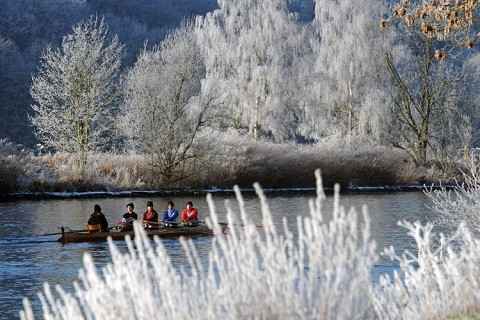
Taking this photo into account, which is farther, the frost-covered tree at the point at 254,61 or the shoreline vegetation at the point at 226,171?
the frost-covered tree at the point at 254,61

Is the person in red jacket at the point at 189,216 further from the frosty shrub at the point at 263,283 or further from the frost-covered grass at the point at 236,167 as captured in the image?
the frosty shrub at the point at 263,283

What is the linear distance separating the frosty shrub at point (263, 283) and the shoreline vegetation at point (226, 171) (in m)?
33.3

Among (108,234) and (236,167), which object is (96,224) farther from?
(236,167)

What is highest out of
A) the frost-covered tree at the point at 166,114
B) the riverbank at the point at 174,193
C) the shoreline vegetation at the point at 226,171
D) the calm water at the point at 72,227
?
the frost-covered tree at the point at 166,114

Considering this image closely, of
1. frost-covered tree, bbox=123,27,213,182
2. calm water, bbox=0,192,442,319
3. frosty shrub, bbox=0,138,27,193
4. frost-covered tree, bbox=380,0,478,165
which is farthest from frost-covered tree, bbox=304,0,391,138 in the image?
frosty shrub, bbox=0,138,27,193

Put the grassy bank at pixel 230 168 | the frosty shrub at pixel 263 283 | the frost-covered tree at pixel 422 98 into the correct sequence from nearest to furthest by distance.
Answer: the frosty shrub at pixel 263 283 → the grassy bank at pixel 230 168 → the frost-covered tree at pixel 422 98

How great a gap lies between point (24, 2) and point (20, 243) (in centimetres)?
6437

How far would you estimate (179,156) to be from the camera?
4262 cm

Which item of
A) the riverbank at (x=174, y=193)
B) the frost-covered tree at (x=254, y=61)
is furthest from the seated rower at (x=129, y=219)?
the frost-covered tree at (x=254, y=61)

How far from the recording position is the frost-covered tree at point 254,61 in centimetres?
4769

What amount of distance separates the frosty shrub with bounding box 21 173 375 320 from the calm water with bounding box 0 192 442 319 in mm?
6454

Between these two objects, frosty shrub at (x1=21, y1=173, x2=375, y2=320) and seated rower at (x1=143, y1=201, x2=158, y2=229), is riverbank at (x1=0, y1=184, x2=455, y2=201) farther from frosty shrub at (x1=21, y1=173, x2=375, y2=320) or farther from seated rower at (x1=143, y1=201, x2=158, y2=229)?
frosty shrub at (x1=21, y1=173, x2=375, y2=320)

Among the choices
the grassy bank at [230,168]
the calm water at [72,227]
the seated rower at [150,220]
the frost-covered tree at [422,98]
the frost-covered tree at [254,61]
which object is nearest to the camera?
the calm water at [72,227]

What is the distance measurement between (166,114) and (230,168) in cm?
405
